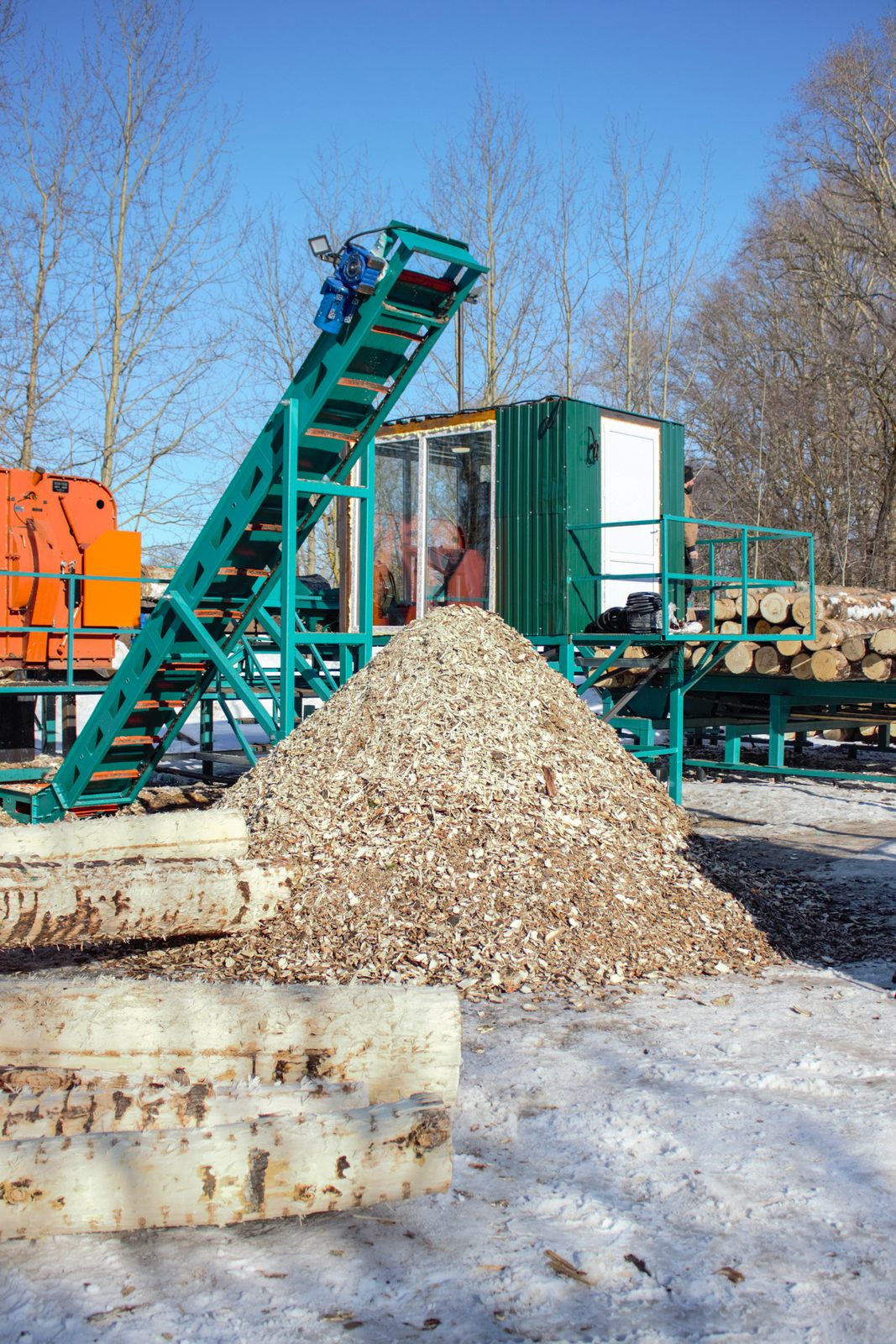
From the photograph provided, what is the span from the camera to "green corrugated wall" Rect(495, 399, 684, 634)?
1186cm

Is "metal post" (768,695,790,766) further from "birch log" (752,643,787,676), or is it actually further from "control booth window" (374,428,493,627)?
"control booth window" (374,428,493,627)

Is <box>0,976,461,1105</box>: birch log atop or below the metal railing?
below

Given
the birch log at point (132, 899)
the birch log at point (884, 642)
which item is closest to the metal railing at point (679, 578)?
the birch log at point (884, 642)

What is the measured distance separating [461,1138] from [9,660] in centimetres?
1002

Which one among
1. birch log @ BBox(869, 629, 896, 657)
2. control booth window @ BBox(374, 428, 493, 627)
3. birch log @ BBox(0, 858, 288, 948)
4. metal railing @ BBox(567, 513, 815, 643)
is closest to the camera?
birch log @ BBox(0, 858, 288, 948)

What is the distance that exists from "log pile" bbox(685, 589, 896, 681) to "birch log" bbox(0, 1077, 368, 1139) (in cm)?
887

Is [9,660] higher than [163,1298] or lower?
higher

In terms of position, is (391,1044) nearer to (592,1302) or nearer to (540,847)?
(592,1302)

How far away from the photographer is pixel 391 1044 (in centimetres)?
371

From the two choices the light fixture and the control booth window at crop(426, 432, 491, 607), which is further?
the control booth window at crop(426, 432, 491, 607)

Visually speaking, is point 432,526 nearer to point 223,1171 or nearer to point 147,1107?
point 147,1107

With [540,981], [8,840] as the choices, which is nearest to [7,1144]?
[8,840]

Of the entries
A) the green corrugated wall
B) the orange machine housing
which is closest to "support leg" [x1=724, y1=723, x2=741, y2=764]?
the green corrugated wall

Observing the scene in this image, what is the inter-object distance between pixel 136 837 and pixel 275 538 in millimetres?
3569
